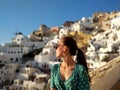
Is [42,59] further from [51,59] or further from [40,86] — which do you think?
[40,86]

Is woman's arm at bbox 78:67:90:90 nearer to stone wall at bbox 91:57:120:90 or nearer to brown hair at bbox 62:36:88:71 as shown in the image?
brown hair at bbox 62:36:88:71

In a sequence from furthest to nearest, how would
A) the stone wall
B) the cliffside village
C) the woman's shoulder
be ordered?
the cliffside village
the stone wall
the woman's shoulder

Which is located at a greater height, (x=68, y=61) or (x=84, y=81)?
(x=68, y=61)

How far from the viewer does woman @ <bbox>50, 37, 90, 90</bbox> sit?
14.5 ft

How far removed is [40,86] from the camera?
42.0 meters

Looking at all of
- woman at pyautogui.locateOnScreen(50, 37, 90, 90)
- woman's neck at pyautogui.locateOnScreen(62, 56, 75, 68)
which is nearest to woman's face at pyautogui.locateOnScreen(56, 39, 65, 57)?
woman at pyautogui.locateOnScreen(50, 37, 90, 90)

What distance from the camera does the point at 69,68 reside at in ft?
15.2

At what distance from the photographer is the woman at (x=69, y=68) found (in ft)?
14.5

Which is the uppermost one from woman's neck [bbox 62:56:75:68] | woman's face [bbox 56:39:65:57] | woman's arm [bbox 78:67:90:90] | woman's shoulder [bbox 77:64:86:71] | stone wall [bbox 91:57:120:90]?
woman's face [bbox 56:39:65:57]

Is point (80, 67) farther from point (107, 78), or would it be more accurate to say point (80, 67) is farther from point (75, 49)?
point (107, 78)

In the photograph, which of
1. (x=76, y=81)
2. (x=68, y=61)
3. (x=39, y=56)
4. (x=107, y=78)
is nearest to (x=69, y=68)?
(x=68, y=61)

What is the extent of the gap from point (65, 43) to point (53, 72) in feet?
1.68

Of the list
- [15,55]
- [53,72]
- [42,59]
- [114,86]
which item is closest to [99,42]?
[42,59]

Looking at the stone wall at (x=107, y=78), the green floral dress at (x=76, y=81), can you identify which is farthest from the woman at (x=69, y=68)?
the stone wall at (x=107, y=78)
